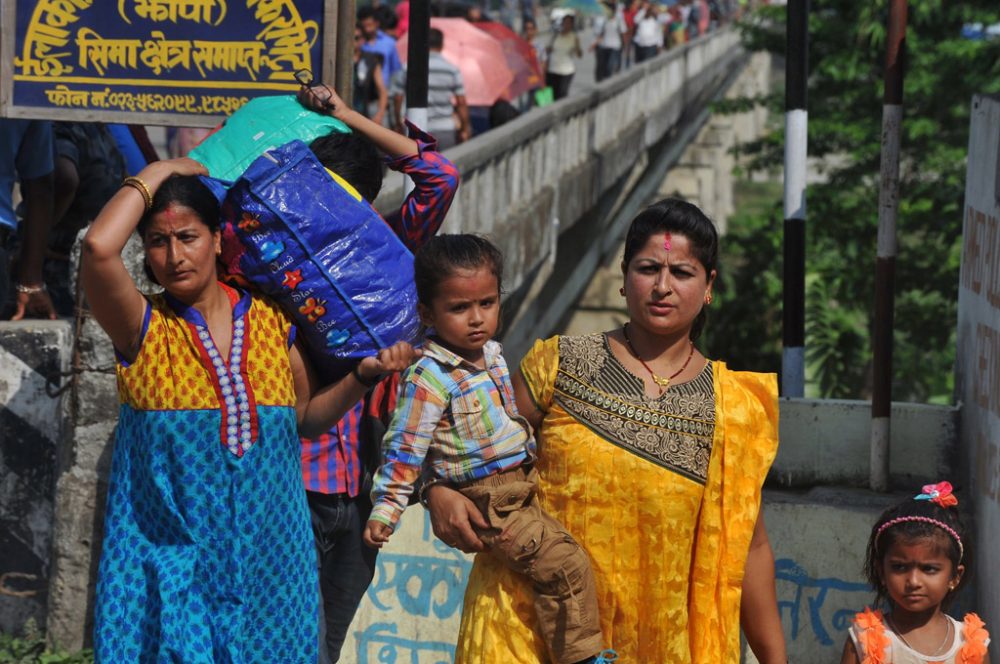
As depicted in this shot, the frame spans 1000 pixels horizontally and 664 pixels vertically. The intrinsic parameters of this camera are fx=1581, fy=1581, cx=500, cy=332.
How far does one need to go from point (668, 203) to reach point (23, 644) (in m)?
2.93

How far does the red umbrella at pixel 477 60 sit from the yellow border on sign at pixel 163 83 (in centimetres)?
948

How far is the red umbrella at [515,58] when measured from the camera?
1560cm

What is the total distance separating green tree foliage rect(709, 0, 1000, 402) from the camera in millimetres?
14172

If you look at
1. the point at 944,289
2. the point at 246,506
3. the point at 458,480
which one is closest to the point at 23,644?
the point at 246,506

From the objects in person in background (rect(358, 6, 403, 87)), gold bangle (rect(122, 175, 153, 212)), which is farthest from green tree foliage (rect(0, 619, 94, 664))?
person in background (rect(358, 6, 403, 87))

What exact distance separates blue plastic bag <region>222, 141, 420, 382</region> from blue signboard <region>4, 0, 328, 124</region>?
1266 mm

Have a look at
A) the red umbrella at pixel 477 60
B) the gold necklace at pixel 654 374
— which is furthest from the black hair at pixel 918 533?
the red umbrella at pixel 477 60

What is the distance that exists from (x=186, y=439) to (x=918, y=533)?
1.64 meters

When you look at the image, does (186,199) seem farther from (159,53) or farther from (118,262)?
(159,53)

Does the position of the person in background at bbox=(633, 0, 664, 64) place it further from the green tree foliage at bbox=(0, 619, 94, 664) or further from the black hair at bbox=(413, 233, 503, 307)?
the black hair at bbox=(413, 233, 503, 307)

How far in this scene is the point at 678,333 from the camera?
125 inches

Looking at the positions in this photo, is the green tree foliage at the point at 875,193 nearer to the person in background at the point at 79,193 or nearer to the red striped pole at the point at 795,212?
the red striped pole at the point at 795,212

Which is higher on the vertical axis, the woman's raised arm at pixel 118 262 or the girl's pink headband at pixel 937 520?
the woman's raised arm at pixel 118 262

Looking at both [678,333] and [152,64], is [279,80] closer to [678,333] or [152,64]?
[152,64]
